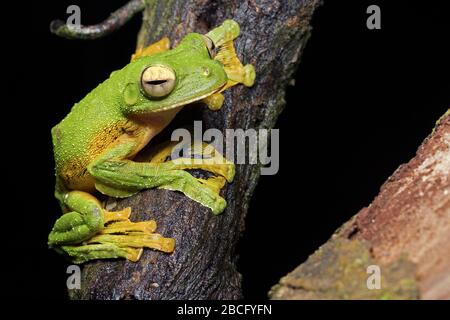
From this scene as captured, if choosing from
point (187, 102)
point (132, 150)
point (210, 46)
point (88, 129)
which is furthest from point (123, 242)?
point (210, 46)

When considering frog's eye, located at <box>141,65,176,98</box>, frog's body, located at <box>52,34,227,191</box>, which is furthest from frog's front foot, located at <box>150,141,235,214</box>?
frog's eye, located at <box>141,65,176,98</box>

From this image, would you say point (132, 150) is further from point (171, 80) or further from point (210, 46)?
point (210, 46)

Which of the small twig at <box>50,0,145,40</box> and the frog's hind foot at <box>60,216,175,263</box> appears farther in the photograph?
the small twig at <box>50,0,145,40</box>

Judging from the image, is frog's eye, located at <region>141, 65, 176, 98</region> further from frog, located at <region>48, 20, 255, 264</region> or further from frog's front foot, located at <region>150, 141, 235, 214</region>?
frog's front foot, located at <region>150, 141, 235, 214</region>

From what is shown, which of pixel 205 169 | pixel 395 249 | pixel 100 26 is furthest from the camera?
pixel 100 26

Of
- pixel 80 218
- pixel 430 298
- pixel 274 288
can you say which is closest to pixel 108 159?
pixel 80 218
